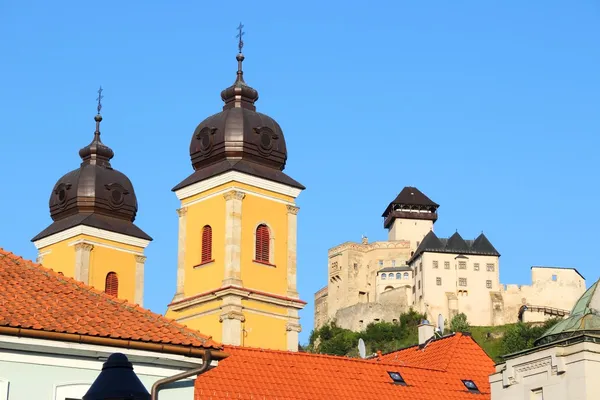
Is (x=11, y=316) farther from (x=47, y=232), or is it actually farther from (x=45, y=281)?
(x=47, y=232)

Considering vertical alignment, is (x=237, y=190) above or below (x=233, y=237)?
above

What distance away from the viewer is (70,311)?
1477 centimetres

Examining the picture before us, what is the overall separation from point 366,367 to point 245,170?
62.5ft

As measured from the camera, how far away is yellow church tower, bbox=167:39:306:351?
42.6 m

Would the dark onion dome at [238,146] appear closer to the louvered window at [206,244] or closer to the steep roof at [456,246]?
the louvered window at [206,244]

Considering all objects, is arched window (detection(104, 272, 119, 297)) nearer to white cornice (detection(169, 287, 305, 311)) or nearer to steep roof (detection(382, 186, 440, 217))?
white cornice (detection(169, 287, 305, 311))

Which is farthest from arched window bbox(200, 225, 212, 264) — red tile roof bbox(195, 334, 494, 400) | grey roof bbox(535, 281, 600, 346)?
grey roof bbox(535, 281, 600, 346)

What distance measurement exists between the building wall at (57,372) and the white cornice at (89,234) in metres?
32.6

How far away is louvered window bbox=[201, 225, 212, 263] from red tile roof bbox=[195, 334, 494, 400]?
54.1ft

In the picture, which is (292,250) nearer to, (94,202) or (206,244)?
(206,244)

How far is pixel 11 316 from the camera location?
46.2 ft

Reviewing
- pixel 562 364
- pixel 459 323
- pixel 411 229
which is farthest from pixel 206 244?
pixel 411 229

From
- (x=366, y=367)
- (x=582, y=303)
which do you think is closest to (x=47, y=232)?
(x=366, y=367)

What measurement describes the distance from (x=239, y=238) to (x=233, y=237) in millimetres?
201
